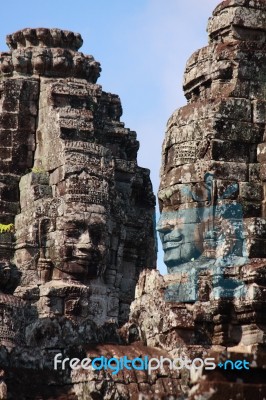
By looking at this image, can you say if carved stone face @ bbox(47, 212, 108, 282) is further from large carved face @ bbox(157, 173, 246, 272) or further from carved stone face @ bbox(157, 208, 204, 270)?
carved stone face @ bbox(157, 208, 204, 270)

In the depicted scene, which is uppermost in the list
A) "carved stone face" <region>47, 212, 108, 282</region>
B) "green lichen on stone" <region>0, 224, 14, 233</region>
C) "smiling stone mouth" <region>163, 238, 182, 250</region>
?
"green lichen on stone" <region>0, 224, 14, 233</region>

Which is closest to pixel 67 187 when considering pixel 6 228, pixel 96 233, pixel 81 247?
pixel 96 233

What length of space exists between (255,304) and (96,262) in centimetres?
966

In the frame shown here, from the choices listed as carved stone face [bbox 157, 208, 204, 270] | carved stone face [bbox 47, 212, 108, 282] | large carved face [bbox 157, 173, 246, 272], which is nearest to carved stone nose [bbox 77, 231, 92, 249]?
carved stone face [bbox 47, 212, 108, 282]

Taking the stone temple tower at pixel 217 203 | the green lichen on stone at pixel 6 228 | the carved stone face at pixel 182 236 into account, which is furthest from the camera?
the green lichen on stone at pixel 6 228

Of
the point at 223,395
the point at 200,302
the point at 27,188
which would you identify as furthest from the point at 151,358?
the point at 27,188

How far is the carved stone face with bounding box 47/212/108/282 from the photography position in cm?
3130

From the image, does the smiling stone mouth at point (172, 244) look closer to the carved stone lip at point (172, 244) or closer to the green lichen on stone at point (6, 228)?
the carved stone lip at point (172, 244)

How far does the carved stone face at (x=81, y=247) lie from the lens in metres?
31.3

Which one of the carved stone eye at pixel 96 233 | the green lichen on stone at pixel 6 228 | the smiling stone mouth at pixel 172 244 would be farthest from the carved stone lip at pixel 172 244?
the green lichen on stone at pixel 6 228

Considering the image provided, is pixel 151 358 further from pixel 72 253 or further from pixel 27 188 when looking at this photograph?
pixel 27 188

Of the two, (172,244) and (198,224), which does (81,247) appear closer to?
(172,244)

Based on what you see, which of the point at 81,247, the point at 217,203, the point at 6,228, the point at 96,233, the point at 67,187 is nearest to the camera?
the point at 217,203

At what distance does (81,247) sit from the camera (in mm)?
31234
